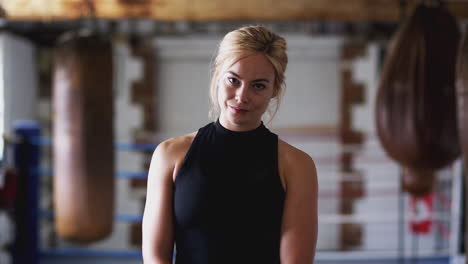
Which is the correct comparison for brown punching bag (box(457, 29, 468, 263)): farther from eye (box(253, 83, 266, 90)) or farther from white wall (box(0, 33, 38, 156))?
white wall (box(0, 33, 38, 156))

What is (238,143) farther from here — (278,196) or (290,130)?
(290,130)

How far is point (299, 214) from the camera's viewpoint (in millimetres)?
439

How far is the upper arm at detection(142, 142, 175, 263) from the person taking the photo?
17.8 inches

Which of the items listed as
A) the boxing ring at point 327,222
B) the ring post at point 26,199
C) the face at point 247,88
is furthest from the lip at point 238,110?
the ring post at point 26,199

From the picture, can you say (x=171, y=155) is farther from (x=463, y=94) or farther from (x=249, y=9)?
(x=249, y=9)

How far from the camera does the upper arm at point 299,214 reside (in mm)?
438

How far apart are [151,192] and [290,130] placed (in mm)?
3543

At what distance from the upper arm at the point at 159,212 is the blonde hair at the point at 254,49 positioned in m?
0.10

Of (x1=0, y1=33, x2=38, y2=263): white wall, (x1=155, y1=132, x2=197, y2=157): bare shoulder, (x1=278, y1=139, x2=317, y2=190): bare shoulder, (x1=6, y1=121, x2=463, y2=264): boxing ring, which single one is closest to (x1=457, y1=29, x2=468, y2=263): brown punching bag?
(x1=278, y1=139, x2=317, y2=190): bare shoulder

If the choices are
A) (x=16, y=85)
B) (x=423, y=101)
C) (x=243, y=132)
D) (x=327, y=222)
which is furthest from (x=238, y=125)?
(x=16, y=85)

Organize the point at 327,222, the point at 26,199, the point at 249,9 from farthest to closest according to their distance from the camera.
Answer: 1. the point at 327,222
2. the point at 26,199
3. the point at 249,9

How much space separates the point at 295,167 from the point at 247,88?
10 cm

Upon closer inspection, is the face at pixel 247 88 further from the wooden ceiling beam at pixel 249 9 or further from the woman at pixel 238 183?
the wooden ceiling beam at pixel 249 9

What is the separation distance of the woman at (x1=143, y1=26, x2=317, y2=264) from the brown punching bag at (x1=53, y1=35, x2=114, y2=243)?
848mm
